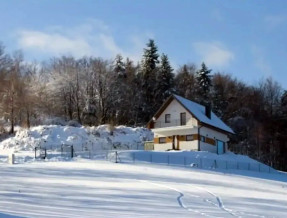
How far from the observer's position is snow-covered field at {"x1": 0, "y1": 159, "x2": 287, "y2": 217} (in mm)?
15344

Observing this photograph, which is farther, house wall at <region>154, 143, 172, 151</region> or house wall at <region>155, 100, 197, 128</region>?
house wall at <region>154, 143, 172, 151</region>

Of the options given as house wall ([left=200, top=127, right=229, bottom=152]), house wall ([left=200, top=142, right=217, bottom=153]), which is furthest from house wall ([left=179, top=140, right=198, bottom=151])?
house wall ([left=200, top=127, right=229, bottom=152])

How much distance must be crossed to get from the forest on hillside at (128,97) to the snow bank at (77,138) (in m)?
8.47

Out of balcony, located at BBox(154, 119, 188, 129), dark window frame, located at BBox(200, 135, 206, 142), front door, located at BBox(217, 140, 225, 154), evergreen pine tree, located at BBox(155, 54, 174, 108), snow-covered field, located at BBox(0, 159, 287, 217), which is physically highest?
evergreen pine tree, located at BBox(155, 54, 174, 108)

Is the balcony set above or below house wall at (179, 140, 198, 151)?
above

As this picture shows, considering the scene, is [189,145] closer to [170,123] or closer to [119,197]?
[170,123]

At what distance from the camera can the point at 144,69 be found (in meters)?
75.7

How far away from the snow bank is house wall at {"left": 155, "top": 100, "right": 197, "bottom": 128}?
371 centimetres

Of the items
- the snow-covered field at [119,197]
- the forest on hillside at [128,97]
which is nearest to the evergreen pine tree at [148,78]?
the forest on hillside at [128,97]

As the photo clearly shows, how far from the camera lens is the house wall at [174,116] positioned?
5429cm

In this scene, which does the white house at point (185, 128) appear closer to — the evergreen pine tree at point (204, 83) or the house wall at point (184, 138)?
the house wall at point (184, 138)

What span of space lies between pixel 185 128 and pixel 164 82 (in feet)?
67.6

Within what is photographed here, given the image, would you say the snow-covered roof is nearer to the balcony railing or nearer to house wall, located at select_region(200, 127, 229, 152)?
house wall, located at select_region(200, 127, 229, 152)

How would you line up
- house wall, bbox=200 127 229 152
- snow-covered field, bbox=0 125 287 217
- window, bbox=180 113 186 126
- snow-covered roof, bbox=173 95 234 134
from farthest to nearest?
window, bbox=180 113 186 126, house wall, bbox=200 127 229 152, snow-covered roof, bbox=173 95 234 134, snow-covered field, bbox=0 125 287 217
